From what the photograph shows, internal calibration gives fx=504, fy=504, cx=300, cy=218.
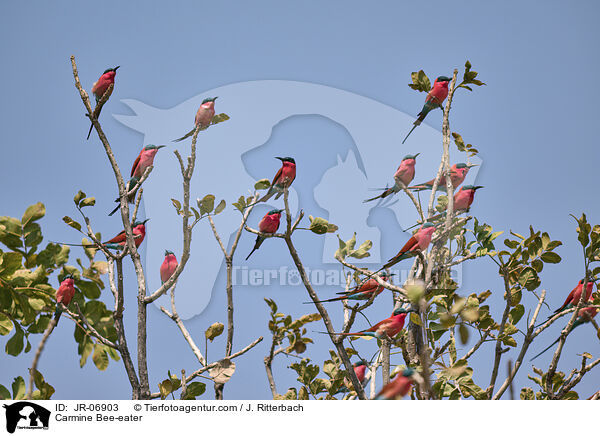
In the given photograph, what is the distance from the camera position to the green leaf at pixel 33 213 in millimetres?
952

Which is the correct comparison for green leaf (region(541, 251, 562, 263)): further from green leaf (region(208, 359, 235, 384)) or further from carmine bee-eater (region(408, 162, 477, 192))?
green leaf (region(208, 359, 235, 384))

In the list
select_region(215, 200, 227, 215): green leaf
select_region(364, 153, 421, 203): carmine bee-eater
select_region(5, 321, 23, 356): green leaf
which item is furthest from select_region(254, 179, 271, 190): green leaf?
select_region(5, 321, 23, 356): green leaf

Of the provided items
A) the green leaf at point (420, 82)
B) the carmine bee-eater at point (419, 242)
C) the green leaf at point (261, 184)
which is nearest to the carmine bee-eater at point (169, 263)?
the green leaf at point (261, 184)

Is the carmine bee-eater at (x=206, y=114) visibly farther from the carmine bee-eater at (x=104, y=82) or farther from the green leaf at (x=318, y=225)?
the green leaf at (x=318, y=225)

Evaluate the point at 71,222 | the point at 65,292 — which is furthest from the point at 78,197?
the point at 65,292

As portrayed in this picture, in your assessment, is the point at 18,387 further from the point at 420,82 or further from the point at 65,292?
the point at 420,82

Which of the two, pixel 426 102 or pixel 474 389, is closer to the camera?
pixel 474 389

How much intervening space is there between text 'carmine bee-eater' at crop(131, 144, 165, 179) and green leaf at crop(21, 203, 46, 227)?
8.4 inches

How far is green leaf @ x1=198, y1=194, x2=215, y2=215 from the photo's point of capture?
95 centimetres

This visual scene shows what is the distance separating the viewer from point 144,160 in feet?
3.66
